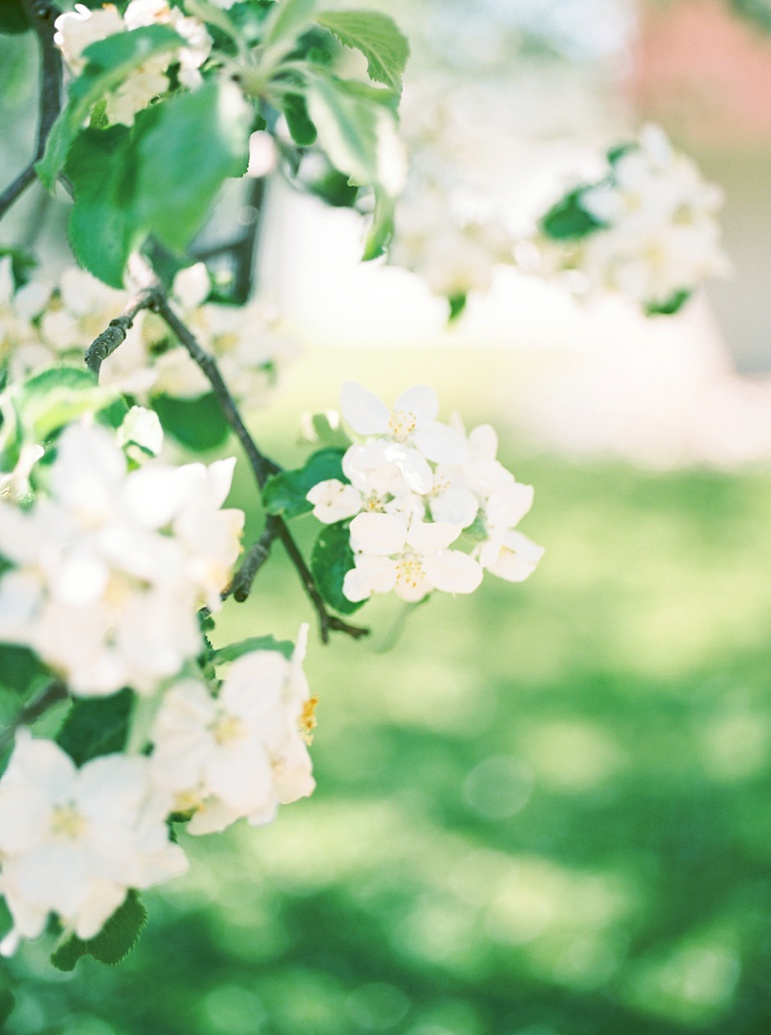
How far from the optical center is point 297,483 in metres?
0.94

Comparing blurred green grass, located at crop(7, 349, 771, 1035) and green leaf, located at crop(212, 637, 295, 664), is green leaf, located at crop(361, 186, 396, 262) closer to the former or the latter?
green leaf, located at crop(212, 637, 295, 664)

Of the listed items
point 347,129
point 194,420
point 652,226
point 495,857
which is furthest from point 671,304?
point 495,857

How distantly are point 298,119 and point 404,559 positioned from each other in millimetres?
330

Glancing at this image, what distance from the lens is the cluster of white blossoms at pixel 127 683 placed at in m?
0.56

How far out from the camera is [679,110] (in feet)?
11.1

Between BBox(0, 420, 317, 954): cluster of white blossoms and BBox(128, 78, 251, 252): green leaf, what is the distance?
0.36ft

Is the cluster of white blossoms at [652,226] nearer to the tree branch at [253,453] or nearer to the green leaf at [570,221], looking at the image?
the green leaf at [570,221]

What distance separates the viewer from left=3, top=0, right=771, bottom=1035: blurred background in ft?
7.43

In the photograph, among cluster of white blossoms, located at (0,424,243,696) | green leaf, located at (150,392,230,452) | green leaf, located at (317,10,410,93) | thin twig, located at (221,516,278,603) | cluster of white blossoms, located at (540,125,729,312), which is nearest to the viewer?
cluster of white blossoms, located at (0,424,243,696)

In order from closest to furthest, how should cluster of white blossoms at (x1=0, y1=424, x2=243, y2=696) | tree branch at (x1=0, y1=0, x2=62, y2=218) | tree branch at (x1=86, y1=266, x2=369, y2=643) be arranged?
cluster of white blossoms at (x1=0, y1=424, x2=243, y2=696), tree branch at (x1=86, y1=266, x2=369, y2=643), tree branch at (x1=0, y1=0, x2=62, y2=218)

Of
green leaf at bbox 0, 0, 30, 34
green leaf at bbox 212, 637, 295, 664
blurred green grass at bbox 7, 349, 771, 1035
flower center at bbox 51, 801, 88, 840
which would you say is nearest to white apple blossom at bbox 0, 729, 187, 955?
flower center at bbox 51, 801, 88, 840

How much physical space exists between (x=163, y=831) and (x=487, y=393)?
8.33 m

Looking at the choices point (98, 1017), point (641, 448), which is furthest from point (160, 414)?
point (641, 448)

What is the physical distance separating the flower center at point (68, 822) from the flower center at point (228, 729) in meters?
0.08
